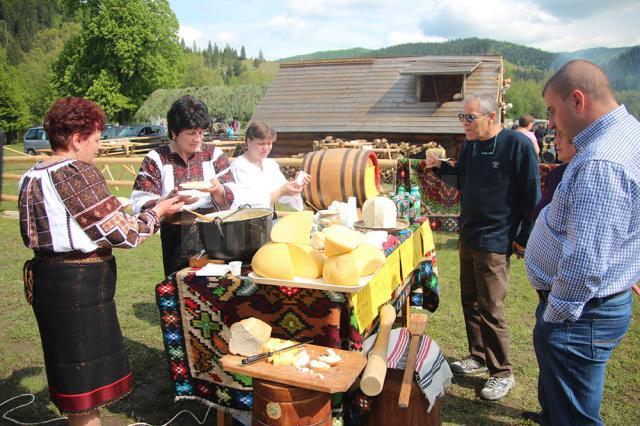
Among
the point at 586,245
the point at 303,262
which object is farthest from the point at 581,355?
the point at 303,262

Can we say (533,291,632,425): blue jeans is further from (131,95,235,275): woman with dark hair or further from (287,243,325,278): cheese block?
(131,95,235,275): woman with dark hair

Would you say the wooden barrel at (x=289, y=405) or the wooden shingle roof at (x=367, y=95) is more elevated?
the wooden shingle roof at (x=367, y=95)

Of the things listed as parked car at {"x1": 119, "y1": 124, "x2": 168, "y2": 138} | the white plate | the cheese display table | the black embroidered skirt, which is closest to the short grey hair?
the cheese display table

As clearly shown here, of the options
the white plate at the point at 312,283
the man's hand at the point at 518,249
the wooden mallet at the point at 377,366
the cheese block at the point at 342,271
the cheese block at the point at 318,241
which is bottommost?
the wooden mallet at the point at 377,366

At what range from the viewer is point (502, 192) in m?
3.38

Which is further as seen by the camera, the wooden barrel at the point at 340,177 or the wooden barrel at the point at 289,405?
the wooden barrel at the point at 340,177

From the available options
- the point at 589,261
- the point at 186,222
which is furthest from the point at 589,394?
the point at 186,222

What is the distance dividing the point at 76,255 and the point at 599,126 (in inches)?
94.3

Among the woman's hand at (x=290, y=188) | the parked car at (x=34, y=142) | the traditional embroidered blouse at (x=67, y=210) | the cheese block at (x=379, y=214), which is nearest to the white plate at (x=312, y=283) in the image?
the traditional embroidered blouse at (x=67, y=210)

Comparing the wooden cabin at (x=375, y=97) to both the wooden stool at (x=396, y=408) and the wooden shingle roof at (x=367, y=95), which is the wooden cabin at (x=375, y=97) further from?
the wooden stool at (x=396, y=408)

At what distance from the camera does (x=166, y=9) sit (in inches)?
1698

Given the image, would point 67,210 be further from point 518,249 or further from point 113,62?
point 113,62

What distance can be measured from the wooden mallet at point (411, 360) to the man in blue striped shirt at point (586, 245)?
604 mm

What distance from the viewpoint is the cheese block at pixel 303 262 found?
2582 mm
